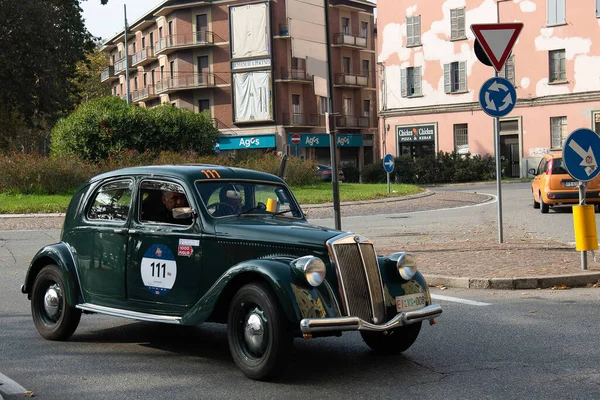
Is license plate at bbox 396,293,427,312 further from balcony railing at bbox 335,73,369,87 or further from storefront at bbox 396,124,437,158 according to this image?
balcony railing at bbox 335,73,369,87

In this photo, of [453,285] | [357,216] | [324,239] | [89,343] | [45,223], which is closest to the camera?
[324,239]

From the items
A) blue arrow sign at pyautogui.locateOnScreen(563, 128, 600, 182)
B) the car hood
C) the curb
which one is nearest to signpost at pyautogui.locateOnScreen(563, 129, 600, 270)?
blue arrow sign at pyautogui.locateOnScreen(563, 128, 600, 182)

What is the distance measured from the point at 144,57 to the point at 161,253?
72274 millimetres

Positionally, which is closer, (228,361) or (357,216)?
(228,361)

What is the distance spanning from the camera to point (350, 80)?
72.2 meters

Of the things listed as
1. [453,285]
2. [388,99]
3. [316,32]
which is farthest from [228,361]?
[388,99]

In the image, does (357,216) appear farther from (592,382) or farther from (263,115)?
(263,115)

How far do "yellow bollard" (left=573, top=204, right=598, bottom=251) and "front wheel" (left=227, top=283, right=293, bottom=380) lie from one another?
6.13 metres

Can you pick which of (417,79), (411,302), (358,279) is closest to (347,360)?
(411,302)

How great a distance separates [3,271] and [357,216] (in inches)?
520

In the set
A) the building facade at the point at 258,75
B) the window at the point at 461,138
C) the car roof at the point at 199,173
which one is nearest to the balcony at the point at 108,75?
the building facade at the point at 258,75

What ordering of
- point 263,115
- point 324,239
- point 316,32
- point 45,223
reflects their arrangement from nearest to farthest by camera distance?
point 324,239 → point 316,32 → point 45,223 → point 263,115

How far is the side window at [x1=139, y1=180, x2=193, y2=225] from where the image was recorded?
709 centimetres

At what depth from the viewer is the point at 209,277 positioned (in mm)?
6555
